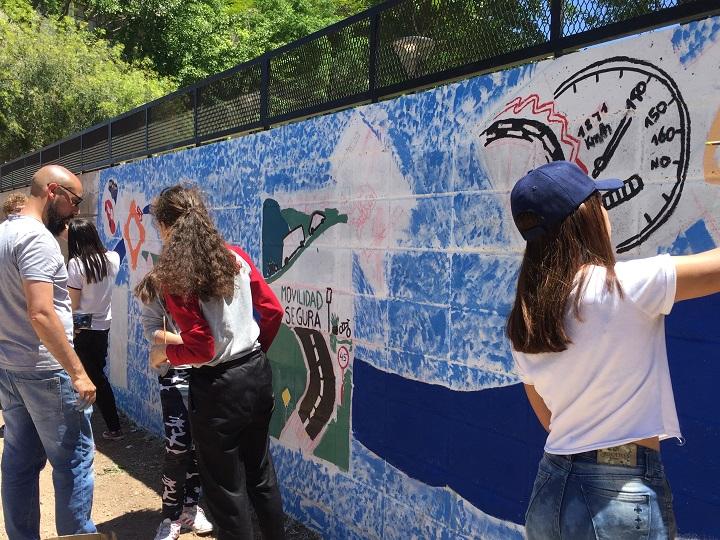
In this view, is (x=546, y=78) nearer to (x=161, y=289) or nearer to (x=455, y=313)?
(x=455, y=313)

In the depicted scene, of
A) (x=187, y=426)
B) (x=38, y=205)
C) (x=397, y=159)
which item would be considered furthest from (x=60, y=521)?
(x=397, y=159)

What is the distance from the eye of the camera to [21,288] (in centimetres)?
350

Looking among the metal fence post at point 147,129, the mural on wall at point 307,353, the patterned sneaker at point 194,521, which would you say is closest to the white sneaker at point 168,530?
the patterned sneaker at point 194,521

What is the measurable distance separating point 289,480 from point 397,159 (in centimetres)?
217

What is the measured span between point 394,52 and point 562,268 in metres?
2.45

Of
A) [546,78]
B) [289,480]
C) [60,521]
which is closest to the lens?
[546,78]

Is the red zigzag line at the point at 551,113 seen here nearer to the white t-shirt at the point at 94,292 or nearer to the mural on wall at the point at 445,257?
the mural on wall at the point at 445,257

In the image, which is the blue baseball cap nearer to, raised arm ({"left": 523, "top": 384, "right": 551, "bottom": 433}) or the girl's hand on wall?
raised arm ({"left": 523, "top": 384, "right": 551, "bottom": 433})

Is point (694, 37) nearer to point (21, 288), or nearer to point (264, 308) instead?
point (264, 308)

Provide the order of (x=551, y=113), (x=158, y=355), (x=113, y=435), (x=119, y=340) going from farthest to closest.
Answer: (x=119, y=340), (x=113, y=435), (x=158, y=355), (x=551, y=113)

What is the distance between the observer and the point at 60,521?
3596 millimetres

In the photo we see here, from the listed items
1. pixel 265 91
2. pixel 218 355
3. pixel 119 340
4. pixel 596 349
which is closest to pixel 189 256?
pixel 218 355

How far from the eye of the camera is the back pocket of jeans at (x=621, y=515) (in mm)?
1719

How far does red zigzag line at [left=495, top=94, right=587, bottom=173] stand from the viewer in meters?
2.77
